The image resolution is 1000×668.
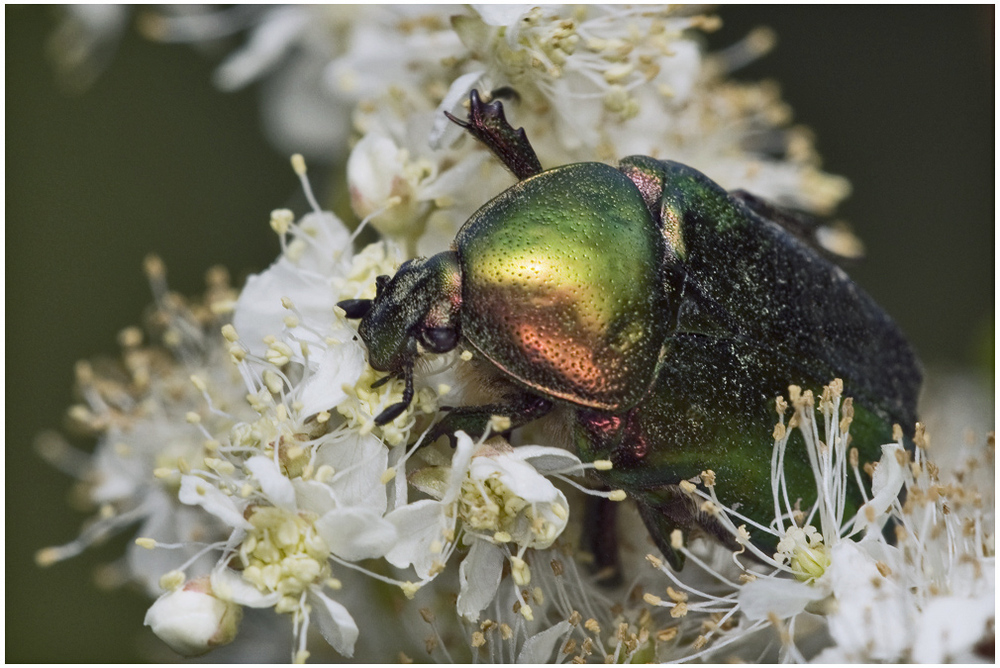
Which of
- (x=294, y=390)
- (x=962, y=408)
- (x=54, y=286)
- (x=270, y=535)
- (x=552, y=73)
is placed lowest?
(x=962, y=408)

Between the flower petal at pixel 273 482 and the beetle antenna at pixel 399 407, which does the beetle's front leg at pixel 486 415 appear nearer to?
the beetle antenna at pixel 399 407

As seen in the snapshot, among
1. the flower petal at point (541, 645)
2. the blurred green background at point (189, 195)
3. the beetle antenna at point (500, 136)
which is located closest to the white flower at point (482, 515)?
the flower petal at point (541, 645)

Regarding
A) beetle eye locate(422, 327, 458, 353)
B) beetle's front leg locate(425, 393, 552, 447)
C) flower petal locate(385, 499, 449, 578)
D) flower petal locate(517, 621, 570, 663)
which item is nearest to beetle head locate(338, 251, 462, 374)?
beetle eye locate(422, 327, 458, 353)

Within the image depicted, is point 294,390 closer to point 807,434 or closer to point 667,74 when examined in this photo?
point 807,434

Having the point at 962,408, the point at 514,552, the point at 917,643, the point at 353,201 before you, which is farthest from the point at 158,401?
the point at 962,408

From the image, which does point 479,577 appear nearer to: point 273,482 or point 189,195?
point 273,482

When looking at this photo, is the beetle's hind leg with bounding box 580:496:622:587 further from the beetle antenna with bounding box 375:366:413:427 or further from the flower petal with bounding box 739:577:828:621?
the beetle antenna with bounding box 375:366:413:427

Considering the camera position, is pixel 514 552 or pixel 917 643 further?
pixel 514 552

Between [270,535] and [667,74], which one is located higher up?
[667,74]
